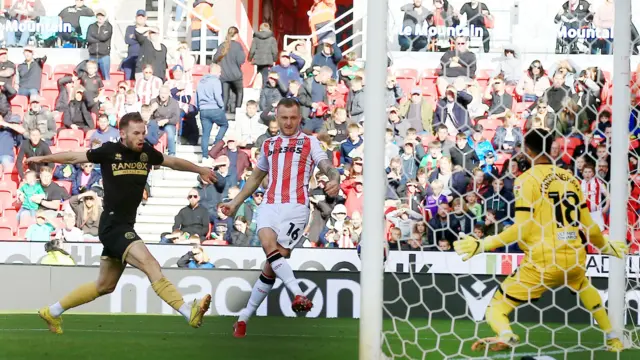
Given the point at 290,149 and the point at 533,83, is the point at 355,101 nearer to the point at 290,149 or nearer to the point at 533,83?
the point at 533,83

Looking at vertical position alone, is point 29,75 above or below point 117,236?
above

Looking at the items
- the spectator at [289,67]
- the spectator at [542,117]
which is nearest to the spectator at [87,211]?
the spectator at [289,67]

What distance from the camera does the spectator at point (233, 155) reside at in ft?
42.0

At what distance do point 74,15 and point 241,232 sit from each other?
208 inches

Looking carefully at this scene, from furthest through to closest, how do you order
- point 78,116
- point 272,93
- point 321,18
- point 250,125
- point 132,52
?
point 321,18 → point 132,52 → point 78,116 → point 272,93 → point 250,125

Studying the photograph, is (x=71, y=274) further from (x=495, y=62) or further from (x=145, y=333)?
(x=495, y=62)

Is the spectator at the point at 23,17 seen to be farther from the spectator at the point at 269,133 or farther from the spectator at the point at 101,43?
the spectator at the point at 269,133

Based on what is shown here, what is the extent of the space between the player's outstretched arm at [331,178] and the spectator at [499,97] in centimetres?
207

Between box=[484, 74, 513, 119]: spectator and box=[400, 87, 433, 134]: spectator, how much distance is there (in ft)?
1.86

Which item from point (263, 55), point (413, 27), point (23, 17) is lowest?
point (413, 27)

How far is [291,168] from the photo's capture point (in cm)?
750

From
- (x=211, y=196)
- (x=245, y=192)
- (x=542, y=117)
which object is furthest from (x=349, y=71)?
(x=245, y=192)

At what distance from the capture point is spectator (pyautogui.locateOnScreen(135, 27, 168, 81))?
14352 mm

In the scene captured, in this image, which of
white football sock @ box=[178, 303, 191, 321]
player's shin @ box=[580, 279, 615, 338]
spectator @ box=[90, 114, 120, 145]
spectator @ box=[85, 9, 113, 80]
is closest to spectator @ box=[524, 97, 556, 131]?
player's shin @ box=[580, 279, 615, 338]
